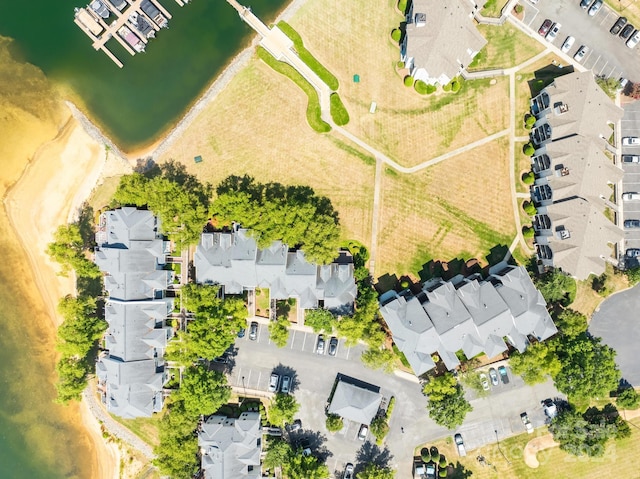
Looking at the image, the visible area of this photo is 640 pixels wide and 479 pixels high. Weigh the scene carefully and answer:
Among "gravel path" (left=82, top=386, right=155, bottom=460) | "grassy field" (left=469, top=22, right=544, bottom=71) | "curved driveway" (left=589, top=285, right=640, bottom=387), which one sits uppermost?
"grassy field" (left=469, top=22, right=544, bottom=71)

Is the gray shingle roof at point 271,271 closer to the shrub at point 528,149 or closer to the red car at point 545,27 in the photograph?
the shrub at point 528,149

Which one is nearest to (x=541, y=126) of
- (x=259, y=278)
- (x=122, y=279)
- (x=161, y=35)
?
(x=259, y=278)

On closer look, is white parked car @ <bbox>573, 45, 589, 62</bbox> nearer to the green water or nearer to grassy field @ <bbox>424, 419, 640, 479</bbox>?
the green water

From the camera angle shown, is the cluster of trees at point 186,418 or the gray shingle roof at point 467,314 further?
the cluster of trees at point 186,418

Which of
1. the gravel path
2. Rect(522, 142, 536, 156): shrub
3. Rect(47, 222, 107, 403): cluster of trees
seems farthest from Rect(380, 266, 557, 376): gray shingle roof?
the gravel path

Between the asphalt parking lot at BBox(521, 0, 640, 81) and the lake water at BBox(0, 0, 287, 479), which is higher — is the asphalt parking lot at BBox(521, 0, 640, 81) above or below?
above

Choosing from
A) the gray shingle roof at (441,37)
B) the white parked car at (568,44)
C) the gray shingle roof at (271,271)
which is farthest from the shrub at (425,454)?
the white parked car at (568,44)

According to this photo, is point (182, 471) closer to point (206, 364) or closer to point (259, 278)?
point (206, 364)
